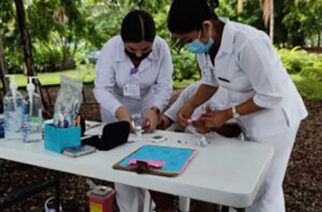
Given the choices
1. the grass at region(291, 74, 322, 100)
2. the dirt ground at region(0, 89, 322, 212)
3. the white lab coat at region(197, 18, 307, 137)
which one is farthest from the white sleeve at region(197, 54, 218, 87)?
the grass at region(291, 74, 322, 100)

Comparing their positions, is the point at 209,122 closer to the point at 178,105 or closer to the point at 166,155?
the point at 166,155

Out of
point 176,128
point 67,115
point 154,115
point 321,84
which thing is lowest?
point 321,84

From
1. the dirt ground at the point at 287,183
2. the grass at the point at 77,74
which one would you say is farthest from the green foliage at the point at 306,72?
the grass at the point at 77,74

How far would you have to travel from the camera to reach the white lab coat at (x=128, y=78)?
1693 mm

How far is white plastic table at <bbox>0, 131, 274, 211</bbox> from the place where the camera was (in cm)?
88

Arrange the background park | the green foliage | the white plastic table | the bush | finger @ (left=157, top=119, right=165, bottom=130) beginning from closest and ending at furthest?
1. the white plastic table
2. finger @ (left=157, top=119, right=165, bottom=130)
3. the background park
4. the green foliage
5. the bush

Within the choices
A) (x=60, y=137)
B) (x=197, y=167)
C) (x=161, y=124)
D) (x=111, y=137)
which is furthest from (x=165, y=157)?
(x=161, y=124)

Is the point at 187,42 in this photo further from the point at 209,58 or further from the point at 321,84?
the point at 321,84

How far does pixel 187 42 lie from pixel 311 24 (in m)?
13.9

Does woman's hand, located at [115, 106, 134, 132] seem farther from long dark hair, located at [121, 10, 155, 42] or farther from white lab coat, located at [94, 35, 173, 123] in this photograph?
long dark hair, located at [121, 10, 155, 42]

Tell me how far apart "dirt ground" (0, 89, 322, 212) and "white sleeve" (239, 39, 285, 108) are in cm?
151

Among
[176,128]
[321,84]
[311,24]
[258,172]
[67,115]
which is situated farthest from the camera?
[311,24]

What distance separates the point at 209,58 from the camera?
1.45m

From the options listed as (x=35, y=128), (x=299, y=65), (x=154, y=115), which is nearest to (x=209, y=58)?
(x=154, y=115)
